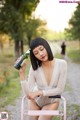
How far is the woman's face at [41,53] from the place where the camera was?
13.2 feet

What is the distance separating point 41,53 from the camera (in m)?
4.01

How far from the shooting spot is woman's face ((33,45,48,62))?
4012mm

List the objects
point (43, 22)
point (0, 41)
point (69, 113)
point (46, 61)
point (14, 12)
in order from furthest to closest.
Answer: point (0, 41) → point (43, 22) → point (14, 12) → point (69, 113) → point (46, 61)

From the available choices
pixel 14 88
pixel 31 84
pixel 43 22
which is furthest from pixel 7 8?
pixel 31 84

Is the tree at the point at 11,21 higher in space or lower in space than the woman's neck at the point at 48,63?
lower

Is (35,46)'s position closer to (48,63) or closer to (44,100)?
(48,63)

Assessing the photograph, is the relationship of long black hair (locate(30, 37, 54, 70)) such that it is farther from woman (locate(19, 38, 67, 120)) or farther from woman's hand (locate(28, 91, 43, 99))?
woman's hand (locate(28, 91, 43, 99))

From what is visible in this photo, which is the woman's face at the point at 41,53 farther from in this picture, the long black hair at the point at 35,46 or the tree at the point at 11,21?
the tree at the point at 11,21

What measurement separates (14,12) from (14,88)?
63.9ft

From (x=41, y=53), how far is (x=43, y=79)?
30 centimetres

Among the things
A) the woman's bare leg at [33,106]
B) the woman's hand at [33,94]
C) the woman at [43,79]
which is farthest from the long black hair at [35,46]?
the woman's bare leg at [33,106]

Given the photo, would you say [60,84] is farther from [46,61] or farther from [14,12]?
[14,12]

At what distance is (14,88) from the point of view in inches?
527

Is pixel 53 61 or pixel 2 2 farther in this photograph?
pixel 2 2
